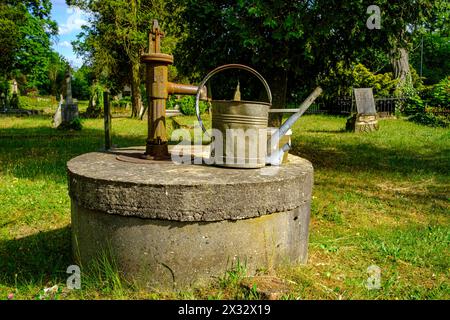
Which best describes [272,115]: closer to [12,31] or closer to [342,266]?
[342,266]

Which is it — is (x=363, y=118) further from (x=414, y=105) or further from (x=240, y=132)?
(x=240, y=132)

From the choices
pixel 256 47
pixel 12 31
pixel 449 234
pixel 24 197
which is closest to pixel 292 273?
pixel 449 234

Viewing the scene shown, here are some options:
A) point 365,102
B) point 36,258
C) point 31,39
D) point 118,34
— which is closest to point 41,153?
point 36,258

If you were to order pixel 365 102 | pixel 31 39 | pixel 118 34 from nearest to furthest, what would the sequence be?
pixel 365 102, pixel 118 34, pixel 31 39

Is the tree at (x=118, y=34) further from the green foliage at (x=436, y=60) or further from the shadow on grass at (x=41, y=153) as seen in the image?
the green foliage at (x=436, y=60)

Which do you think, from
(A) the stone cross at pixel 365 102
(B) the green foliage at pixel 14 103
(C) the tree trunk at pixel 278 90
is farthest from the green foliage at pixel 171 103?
(C) the tree trunk at pixel 278 90

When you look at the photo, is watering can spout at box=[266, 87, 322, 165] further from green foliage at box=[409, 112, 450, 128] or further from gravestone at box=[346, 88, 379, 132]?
green foliage at box=[409, 112, 450, 128]

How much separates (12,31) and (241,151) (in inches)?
745

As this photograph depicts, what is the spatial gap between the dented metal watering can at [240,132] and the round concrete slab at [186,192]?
0.35 feet

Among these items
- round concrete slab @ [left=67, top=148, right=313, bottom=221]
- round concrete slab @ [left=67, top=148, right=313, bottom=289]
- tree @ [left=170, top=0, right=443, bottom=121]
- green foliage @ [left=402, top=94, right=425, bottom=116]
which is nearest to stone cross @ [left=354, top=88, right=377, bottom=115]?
green foliage @ [left=402, top=94, right=425, bottom=116]

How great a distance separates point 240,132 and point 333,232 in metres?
1.97

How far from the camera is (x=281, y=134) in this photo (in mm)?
3254

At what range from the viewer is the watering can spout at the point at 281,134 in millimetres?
3250
